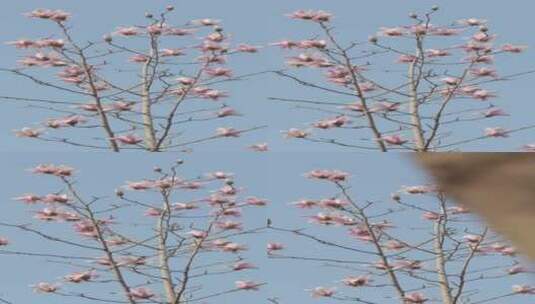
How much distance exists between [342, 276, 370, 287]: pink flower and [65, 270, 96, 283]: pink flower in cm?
58

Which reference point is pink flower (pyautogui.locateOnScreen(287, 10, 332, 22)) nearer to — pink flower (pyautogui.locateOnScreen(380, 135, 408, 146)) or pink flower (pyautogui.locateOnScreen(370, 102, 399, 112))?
pink flower (pyautogui.locateOnScreen(370, 102, 399, 112))

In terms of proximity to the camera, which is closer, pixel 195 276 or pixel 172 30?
pixel 195 276

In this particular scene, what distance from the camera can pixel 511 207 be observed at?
514 mm

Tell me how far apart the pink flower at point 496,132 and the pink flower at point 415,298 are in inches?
35.7

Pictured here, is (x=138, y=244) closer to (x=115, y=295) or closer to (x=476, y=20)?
(x=115, y=295)

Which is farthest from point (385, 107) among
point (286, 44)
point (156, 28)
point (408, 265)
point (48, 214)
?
point (48, 214)

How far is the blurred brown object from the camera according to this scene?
51 centimetres

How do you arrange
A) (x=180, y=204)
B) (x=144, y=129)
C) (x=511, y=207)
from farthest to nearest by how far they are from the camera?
(x=144, y=129) < (x=180, y=204) < (x=511, y=207)

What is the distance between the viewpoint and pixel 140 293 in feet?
7.38

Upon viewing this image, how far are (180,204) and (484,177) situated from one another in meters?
1.75

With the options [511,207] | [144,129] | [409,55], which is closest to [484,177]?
[511,207]

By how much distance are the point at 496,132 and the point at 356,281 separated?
1046mm

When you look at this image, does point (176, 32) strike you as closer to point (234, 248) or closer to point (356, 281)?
point (234, 248)

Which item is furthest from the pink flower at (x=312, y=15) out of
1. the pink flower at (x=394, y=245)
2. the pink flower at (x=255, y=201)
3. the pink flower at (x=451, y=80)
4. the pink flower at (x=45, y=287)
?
the pink flower at (x=45, y=287)
